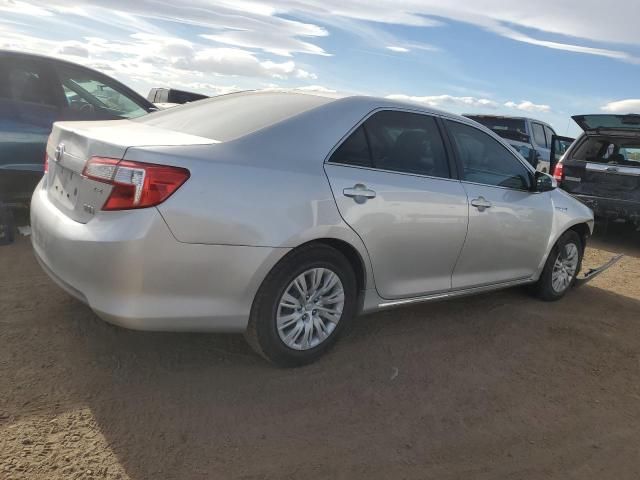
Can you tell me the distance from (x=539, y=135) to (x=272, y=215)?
1222 centimetres

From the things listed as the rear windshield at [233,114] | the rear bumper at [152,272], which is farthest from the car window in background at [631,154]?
the rear bumper at [152,272]

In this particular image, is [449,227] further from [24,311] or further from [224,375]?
[24,311]

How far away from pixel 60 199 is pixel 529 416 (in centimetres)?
284

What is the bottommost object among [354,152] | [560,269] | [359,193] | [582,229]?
[560,269]

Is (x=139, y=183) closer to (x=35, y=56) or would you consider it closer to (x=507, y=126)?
(x=35, y=56)

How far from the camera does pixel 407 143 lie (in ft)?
12.6

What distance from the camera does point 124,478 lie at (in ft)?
7.82

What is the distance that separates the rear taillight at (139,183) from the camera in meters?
2.72

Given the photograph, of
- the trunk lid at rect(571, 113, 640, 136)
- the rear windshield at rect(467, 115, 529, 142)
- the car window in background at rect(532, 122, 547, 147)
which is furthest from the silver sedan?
the car window in background at rect(532, 122, 547, 147)

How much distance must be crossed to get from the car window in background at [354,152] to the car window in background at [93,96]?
3494 mm

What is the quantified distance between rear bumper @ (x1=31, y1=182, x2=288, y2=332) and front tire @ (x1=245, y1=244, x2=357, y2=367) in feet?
0.37

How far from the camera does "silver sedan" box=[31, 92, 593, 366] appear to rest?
9.11ft

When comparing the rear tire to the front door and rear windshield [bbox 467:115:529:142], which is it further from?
rear windshield [bbox 467:115:529:142]

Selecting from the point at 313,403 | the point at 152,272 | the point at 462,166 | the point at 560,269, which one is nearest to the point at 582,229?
the point at 560,269
